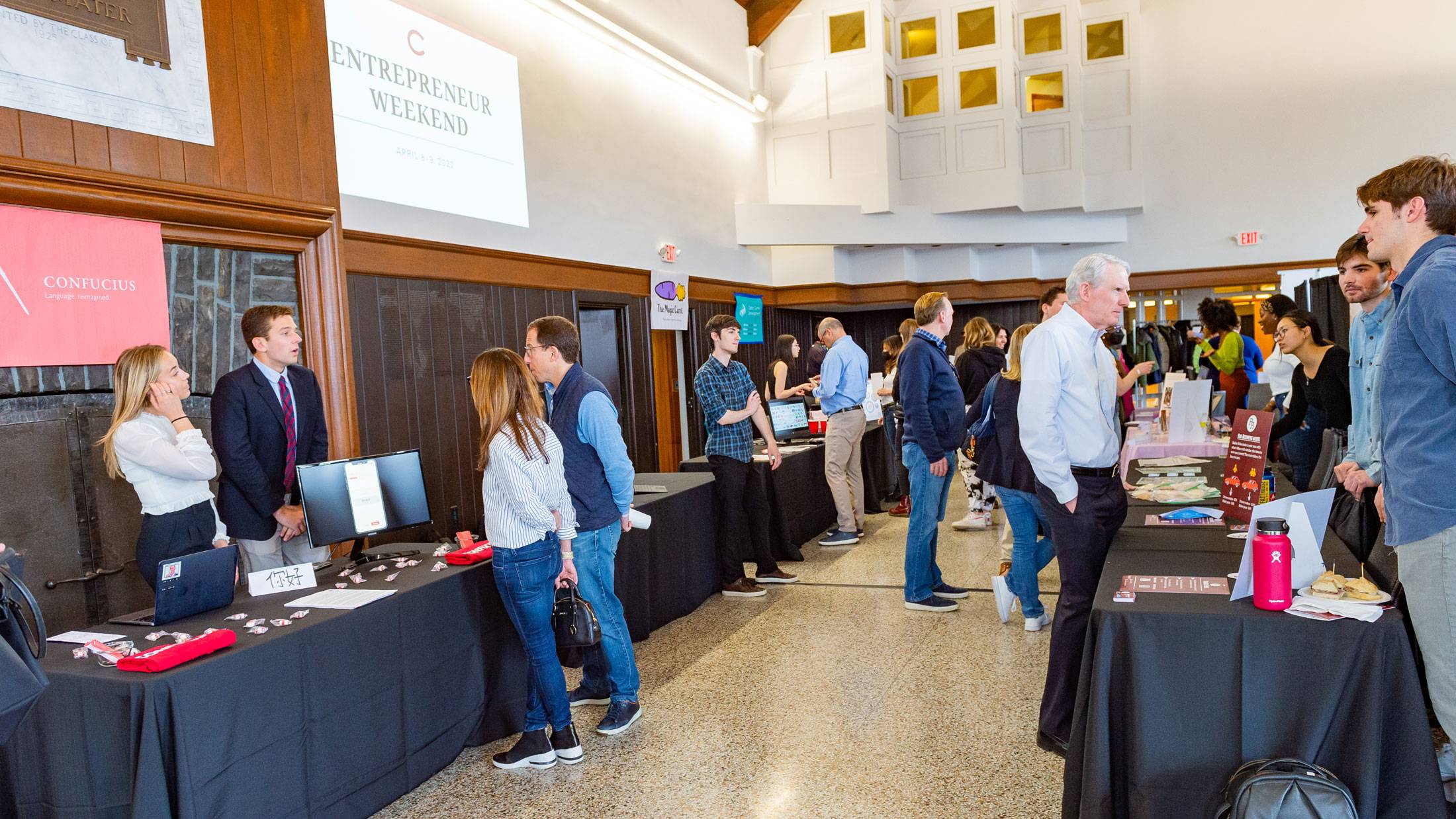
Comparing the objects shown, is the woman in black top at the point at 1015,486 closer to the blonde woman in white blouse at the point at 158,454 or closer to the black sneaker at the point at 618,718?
the black sneaker at the point at 618,718

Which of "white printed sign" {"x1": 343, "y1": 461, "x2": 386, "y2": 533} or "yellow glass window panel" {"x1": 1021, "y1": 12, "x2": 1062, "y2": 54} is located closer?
"white printed sign" {"x1": 343, "y1": 461, "x2": 386, "y2": 533}

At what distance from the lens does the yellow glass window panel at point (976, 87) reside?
1223 cm

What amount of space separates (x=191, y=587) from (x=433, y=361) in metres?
3.72

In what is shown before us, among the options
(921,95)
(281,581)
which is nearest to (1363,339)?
(281,581)

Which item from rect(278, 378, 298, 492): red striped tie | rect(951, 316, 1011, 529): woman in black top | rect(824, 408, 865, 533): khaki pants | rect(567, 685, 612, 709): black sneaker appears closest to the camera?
rect(278, 378, 298, 492): red striped tie

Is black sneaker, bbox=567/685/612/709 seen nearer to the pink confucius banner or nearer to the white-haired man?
the white-haired man

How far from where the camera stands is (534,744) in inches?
128

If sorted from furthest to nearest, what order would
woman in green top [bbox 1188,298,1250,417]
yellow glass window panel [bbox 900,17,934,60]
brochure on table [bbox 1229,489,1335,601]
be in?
yellow glass window panel [bbox 900,17,934,60] < woman in green top [bbox 1188,298,1250,417] < brochure on table [bbox 1229,489,1335,601]

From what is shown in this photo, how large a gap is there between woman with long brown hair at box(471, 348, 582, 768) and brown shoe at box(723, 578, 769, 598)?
7.25 ft

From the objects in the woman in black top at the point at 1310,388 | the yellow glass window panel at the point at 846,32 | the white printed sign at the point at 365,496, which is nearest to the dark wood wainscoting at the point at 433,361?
the white printed sign at the point at 365,496

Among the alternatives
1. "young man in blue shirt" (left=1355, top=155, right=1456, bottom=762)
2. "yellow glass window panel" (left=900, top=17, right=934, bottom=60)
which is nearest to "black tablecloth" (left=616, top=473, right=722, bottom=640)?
"young man in blue shirt" (left=1355, top=155, right=1456, bottom=762)

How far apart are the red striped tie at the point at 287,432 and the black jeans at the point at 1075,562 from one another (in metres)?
2.98

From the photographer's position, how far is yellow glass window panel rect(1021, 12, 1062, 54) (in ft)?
41.7

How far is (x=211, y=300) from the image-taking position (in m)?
4.24
